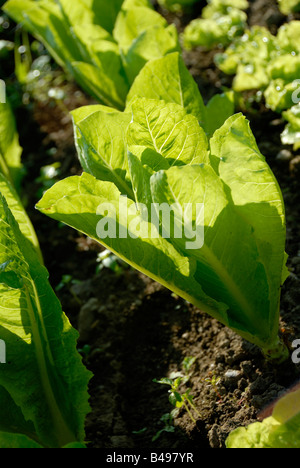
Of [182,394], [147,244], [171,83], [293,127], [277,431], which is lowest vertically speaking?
[182,394]

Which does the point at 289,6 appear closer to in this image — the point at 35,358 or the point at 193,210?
the point at 193,210

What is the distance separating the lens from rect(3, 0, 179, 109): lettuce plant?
7.07ft

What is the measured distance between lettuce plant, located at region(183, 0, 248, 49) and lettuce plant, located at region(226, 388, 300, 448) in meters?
2.09

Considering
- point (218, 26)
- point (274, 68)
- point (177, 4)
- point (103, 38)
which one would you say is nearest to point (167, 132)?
point (274, 68)

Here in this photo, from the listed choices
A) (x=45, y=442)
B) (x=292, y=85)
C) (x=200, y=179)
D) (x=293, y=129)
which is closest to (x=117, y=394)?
(x=45, y=442)

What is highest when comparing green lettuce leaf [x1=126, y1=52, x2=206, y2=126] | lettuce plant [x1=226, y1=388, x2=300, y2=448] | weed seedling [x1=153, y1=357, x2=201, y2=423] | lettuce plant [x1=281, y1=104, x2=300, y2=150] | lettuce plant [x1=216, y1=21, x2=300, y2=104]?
green lettuce leaf [x1=126, y1=52, x2=206, y2=126]

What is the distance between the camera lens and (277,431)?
3.81 feet

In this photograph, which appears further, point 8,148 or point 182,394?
point 8,148

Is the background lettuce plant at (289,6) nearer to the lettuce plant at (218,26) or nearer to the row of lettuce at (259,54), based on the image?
the row of lettuce at (259,54)

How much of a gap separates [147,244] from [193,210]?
164 millimetres

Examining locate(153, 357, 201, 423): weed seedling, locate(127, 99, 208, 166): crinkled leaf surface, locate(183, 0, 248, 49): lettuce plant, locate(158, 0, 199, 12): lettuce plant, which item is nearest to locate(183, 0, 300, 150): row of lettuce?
locate(183, 0, 248, 49): lettuce plant

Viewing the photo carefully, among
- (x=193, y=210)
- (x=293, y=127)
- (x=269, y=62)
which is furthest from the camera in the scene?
(x=269, y=62)

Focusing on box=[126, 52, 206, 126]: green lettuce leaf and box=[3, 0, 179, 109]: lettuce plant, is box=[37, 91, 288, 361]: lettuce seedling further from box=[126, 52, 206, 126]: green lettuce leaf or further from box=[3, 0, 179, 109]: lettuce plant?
box=[3, 0, 179, 109]: lettuce plant

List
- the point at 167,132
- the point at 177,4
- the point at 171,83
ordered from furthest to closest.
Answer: the point at 177,4 < the point at 171,83 < the point at 167,132
